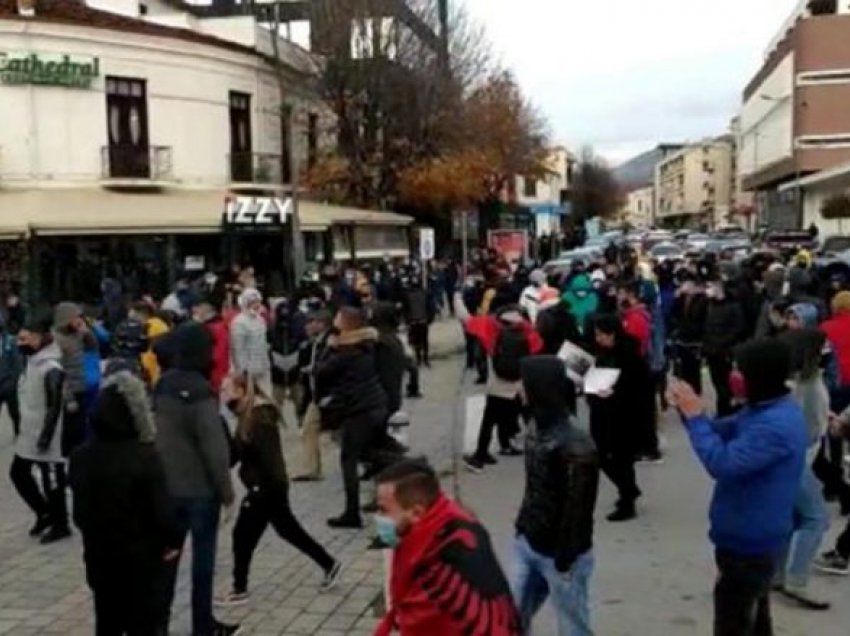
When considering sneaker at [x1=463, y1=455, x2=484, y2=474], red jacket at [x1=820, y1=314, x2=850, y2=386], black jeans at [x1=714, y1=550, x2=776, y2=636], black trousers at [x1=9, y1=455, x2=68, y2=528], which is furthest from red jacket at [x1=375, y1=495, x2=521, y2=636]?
sneaker at [x1=463, y1=455, x2=484, y2=474]

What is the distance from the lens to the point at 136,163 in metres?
29.7

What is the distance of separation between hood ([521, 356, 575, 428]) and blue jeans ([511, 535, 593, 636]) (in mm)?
578

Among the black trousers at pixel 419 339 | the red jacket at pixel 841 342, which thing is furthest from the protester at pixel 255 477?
the black trousers at pixel 419 339

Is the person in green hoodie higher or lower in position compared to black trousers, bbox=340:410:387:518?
higher

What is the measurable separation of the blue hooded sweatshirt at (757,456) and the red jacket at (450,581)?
53.5 inches

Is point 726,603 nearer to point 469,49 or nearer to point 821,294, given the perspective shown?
point 821,294

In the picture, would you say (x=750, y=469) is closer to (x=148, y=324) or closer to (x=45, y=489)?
(x=45, y=489)

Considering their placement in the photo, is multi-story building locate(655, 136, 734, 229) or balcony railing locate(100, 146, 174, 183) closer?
balcony railing locate(100, 146, 174, 183)

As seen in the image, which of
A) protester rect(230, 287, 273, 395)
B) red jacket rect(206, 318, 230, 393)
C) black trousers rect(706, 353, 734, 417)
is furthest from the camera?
black trousers rect(706, 353, 734, 417)

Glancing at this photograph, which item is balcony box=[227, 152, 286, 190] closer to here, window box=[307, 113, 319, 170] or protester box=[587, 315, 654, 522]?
window box=[307, 113, 319, 170]

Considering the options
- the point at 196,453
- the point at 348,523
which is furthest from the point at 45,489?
the point at 196,453

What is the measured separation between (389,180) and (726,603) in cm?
3342

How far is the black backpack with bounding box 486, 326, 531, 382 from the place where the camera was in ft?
35.7

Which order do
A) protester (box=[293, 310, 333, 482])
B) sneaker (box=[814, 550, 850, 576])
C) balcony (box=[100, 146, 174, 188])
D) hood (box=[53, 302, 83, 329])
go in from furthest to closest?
balcony (box=[100, 146, 174, 188]) < protester (box=[293, 310, 333, 482]) < hood (box=[53, 302, 83, 329]) < sneaker (box=[814, 550, 850, 576])
